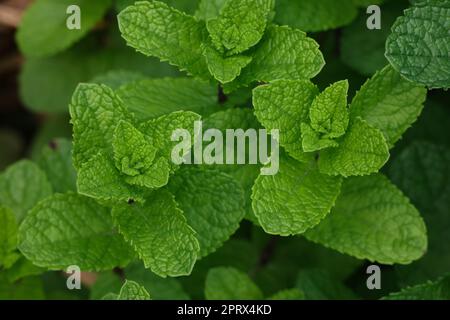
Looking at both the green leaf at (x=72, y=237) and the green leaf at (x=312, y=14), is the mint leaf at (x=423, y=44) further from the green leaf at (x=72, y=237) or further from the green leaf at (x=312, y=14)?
the green leaf at (x=72, y=237)

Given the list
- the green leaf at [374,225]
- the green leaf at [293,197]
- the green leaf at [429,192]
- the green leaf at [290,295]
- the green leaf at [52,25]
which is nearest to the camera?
the green leaf at [293,197]

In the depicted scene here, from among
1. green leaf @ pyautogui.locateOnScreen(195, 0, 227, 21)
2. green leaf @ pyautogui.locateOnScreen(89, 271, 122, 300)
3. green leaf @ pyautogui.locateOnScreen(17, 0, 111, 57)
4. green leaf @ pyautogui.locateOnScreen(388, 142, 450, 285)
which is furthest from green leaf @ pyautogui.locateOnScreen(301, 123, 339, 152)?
green leaf @ pyautogui.locateOnScreen(17, 0, 111, 57)

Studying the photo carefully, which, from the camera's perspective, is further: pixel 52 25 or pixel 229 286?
pixel 52 25

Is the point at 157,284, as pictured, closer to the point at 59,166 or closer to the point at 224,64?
the point at 59,166

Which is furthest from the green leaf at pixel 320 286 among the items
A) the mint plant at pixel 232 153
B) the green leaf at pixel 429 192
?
the green leaf at pixel 429 192

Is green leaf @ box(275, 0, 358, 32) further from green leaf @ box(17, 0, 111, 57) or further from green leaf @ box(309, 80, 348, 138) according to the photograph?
green leaf @ box(17, 0, 111, 57)

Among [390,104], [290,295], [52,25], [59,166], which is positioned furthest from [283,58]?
[52,25]
